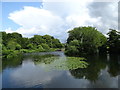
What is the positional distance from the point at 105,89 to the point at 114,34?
22378mm

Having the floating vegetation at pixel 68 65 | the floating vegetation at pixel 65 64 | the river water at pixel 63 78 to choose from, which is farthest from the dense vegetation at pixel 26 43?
the river water at pixel 63 78

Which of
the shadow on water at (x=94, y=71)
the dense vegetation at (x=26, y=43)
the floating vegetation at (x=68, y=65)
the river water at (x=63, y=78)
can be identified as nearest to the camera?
the river water at (x=63, y=78)

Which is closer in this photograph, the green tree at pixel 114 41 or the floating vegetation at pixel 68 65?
the floating vegetation at pixel 68 65

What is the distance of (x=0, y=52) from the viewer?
799 inches

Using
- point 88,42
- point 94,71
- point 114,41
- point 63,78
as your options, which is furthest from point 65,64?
point 114,41

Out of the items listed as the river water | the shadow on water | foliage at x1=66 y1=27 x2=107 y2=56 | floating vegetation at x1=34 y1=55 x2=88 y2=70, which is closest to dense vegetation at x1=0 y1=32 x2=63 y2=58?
foliage at x1=66 y1=27 x2=107 y2=56

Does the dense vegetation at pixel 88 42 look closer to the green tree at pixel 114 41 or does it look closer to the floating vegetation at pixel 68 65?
the green tree at pixel 114 41

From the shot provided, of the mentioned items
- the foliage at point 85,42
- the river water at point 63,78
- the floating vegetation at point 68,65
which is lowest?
the river water at point 63,78

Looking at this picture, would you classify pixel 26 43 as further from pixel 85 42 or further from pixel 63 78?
pixel 63 78

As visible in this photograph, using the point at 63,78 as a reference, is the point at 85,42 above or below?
above

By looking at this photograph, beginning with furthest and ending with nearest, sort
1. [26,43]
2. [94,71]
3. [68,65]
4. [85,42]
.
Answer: [26,43], [85,42], [68,65], [94,71]

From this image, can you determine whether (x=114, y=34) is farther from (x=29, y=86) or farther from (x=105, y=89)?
(x=29, y=86)

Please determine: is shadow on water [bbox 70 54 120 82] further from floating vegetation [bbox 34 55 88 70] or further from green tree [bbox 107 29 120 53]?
green tree [bbox 107 29 120 53]

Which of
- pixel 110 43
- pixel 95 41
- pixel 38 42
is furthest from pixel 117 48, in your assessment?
pixel 38 42
